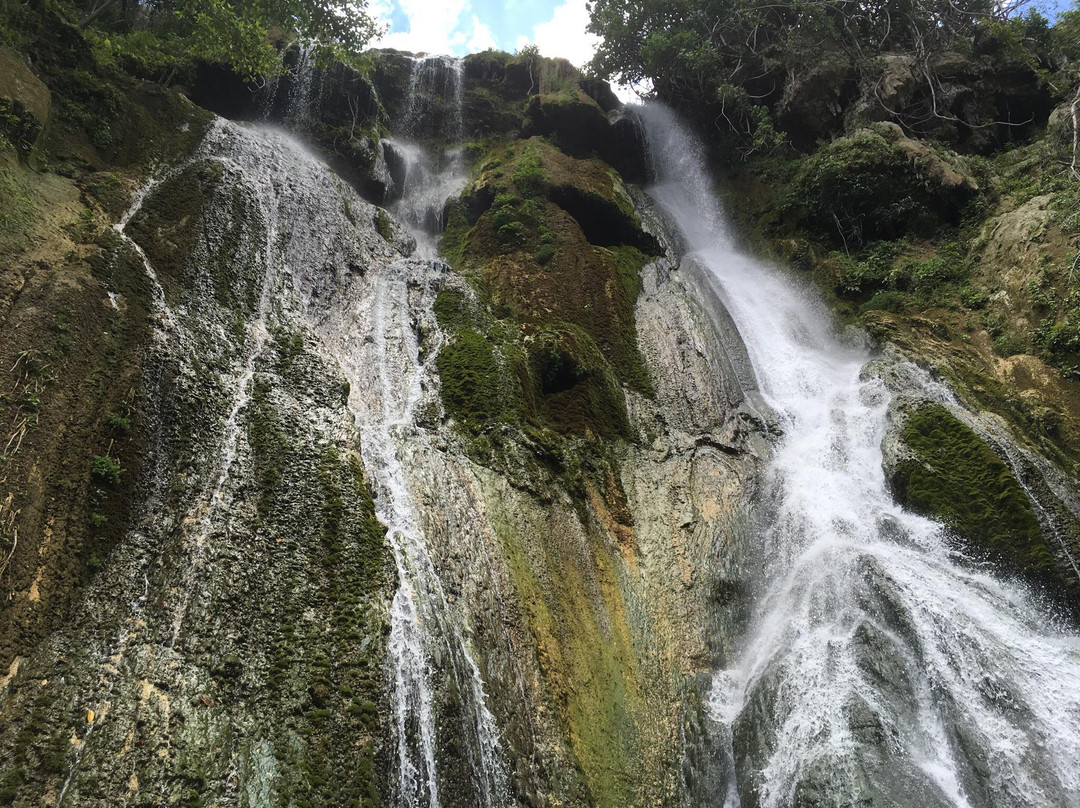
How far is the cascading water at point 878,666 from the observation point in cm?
658

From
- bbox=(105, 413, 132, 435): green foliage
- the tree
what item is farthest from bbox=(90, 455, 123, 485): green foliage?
the tree

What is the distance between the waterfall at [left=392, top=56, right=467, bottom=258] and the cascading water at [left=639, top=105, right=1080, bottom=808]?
12627 millimetres

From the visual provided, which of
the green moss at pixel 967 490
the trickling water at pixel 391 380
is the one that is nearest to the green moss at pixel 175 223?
the trickling water at pixel 391 380

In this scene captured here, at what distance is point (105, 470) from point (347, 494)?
98.7 inches

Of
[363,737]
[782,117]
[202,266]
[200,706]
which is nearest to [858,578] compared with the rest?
[363,737]

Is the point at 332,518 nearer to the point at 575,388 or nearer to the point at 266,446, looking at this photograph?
the point at 266,446

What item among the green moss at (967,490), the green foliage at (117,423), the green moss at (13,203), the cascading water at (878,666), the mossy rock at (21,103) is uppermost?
the mossy rock at (21,103)

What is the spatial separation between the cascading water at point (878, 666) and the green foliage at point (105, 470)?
→ 26.3ft

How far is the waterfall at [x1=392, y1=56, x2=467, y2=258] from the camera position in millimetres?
19531

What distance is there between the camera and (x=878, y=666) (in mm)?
7637

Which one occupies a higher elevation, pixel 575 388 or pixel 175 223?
pixel 175 223

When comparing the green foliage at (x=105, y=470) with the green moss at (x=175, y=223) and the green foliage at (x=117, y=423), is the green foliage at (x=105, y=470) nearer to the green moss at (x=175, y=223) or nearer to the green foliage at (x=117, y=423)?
the green foliage at (x=117, y=423)

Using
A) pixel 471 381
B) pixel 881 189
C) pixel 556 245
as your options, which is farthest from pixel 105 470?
pixel 881 189

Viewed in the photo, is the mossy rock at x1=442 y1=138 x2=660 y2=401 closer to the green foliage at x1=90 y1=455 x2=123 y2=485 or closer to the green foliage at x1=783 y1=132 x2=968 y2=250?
the green foliage at x1=783 y1=132 x2=968 y2=250
